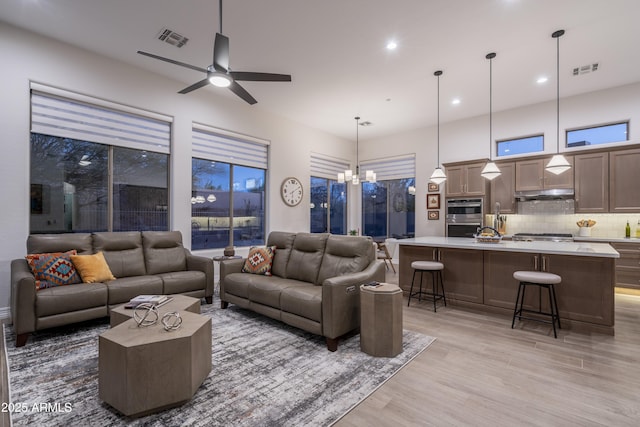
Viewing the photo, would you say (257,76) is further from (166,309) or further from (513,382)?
(513,382)

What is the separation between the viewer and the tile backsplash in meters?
5.23

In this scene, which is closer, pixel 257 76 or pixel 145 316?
pixel 145 316

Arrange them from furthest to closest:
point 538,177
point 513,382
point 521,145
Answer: point 521,145, point 538,177, point 513,382

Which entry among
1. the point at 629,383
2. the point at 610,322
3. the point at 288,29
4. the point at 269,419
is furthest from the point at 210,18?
the point at 610,322

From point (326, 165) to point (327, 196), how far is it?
32.9 inches

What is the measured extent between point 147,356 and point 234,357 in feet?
3.16

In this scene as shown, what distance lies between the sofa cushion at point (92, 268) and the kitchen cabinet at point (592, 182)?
738 centimetres

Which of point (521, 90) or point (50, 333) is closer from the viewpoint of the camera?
point (50, 333)

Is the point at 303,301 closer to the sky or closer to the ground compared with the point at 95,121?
closer to the ground

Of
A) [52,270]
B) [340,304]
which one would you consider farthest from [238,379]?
[52,270]

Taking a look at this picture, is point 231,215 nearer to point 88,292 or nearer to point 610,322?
point 88,292

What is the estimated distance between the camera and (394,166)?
7.95 m

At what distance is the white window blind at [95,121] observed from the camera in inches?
151

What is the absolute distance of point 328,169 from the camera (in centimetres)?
791
